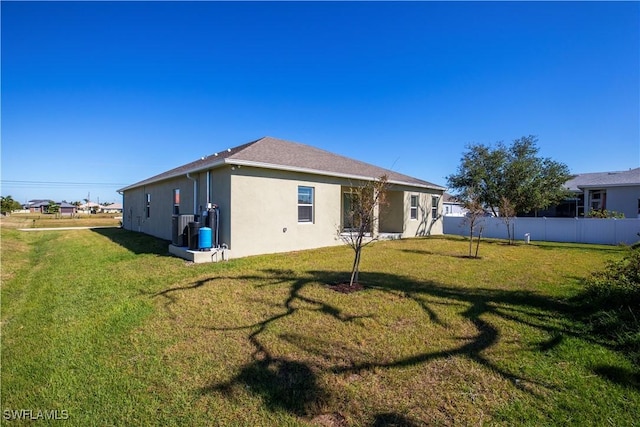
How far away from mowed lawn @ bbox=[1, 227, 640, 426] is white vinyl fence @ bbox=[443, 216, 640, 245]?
375 inches

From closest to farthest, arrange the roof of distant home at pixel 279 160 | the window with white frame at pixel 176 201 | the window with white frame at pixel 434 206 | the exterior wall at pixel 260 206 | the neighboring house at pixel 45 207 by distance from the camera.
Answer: the exterior wall at pixel 260 206 → the roof of distant home at pixel 279 160 → the window with white frame at pixel 176 201 → the window with white frame at pixel 434 206 → the neighboring house at pixel 45 207

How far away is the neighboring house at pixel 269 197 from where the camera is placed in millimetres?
9227

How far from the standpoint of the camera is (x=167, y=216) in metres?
13.8

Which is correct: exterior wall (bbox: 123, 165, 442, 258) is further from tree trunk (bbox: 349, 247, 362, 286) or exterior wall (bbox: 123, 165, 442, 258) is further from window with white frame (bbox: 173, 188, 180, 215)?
tree trunk (bbox: 349, 247, 362, 286)

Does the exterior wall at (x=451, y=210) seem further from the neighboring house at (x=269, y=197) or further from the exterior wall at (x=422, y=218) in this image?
the neighboring house at (x=269, y=197)

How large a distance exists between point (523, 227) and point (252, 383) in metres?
19.1

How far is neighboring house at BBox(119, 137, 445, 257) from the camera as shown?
30.3 feet

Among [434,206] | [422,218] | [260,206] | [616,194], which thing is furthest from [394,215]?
[616,194]

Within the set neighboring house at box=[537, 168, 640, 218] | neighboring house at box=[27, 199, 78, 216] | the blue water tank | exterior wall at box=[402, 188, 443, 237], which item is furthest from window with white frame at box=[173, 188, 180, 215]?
neighboring house at box=[27, 199, 78, 216]

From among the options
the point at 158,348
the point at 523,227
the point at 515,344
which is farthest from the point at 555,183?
the point at 158,348

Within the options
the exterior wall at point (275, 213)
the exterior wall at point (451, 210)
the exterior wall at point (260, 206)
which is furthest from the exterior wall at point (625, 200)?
the exterior wall at point (275, 213)

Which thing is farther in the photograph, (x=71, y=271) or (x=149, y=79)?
(x=149, y=79)

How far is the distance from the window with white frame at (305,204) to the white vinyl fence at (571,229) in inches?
272

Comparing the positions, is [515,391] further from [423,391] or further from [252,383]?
[252,383]
